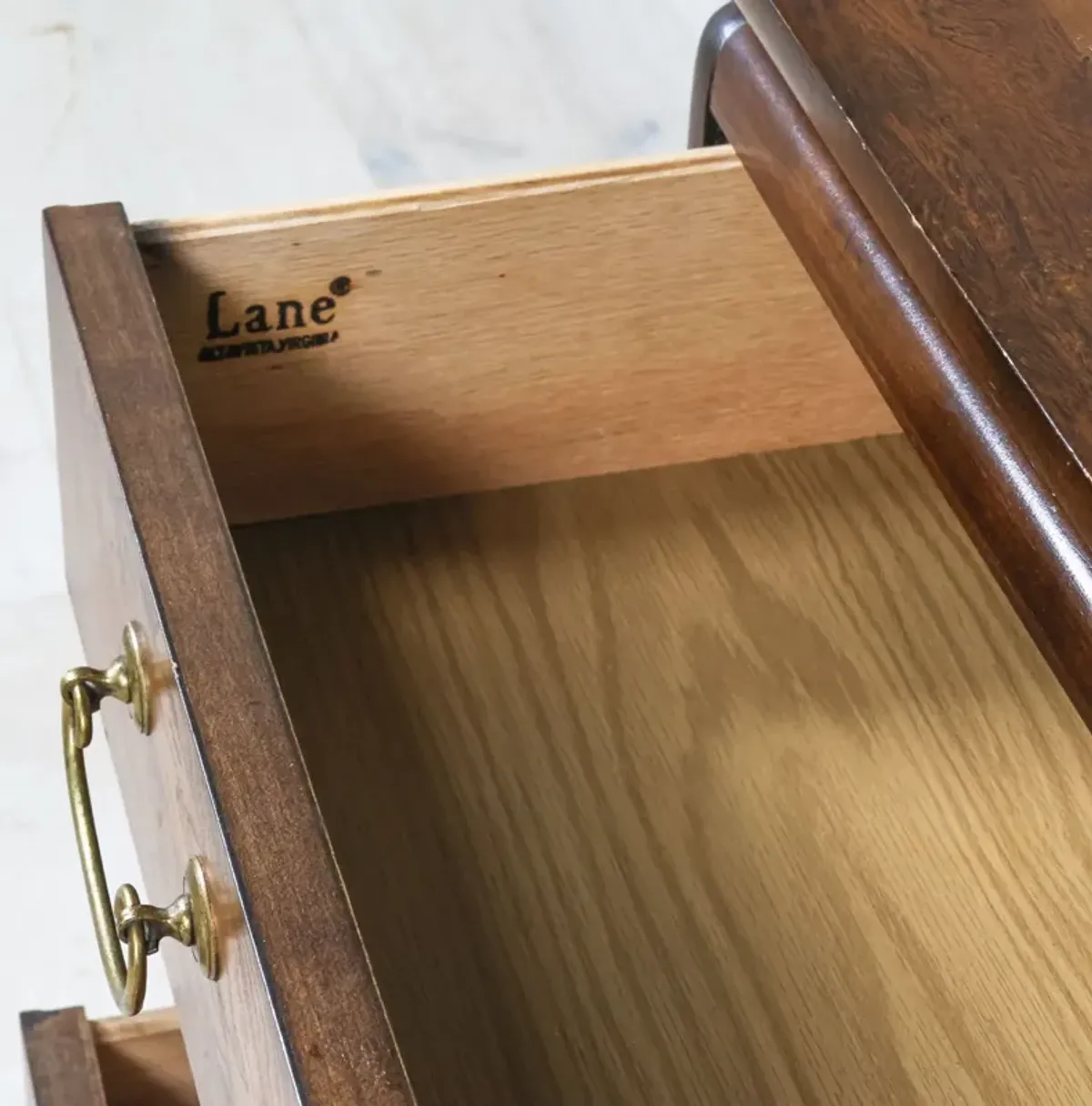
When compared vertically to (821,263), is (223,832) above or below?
below

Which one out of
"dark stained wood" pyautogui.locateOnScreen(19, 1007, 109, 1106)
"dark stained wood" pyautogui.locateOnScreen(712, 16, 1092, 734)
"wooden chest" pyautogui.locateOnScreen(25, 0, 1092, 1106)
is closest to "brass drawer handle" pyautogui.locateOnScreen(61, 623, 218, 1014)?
"wooden chest" pyautogui.locateOnScreen(25, 0, 1092, 1106)

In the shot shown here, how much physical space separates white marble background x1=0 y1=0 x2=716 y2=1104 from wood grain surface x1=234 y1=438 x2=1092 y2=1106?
21 centimetres

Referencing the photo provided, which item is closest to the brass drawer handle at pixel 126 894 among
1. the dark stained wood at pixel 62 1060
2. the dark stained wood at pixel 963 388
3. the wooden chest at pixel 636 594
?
Answer: the wooden chest at pixel 636 594

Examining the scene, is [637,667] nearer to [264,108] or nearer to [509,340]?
[509,340]

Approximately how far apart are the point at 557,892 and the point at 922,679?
172mm

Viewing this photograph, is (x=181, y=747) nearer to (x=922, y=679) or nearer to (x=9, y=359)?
(x=922, y=679)

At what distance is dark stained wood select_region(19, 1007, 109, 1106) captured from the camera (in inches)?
21.3

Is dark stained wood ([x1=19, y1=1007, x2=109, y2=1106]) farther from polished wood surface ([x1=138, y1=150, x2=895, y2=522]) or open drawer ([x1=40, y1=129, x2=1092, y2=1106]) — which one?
polished wood surface ([x1=138, y1=150, x2=895, y2=522])

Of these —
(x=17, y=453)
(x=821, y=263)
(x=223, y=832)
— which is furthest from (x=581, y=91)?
(x=223, y=832)

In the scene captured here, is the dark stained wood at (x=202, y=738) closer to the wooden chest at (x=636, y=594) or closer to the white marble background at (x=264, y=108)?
the wooden chest at (x=636, y=594)

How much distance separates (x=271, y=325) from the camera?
1.95 feet

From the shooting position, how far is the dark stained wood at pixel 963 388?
0.42m

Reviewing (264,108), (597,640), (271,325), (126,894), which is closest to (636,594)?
(597,640)

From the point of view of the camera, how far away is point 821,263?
54 centimetres
